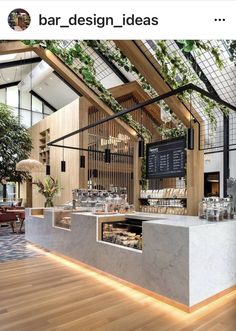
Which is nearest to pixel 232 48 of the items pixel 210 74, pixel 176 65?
pixel 176 65

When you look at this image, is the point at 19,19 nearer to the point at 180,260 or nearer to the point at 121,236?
the point at 180,260

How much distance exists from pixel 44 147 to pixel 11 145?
1544 mm

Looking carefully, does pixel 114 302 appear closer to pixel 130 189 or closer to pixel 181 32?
pixel 181 32

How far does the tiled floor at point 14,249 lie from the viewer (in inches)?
212

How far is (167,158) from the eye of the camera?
504 centimetres

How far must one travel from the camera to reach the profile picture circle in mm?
1845

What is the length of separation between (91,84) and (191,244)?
459 cm

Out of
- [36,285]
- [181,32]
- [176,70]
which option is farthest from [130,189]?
[181,32]

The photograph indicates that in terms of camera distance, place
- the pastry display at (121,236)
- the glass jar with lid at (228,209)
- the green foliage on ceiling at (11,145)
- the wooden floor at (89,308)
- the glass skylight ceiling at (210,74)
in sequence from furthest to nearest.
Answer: the green foliage on ceiling at (11,145), the glass skylight ceiling at (210,74), the pastry display at (121,236), the glass jar with lid at (228,209), the wooden floor at (89,308)

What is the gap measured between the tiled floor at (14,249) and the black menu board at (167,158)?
2.81 metres

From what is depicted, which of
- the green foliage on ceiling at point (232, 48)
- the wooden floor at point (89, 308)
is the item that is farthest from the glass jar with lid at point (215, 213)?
the green foliage on ceiling at point (232, 48)

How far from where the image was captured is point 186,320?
269cm

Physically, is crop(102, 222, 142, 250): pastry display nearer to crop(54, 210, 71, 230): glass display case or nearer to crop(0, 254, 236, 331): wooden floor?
crop(0, 254, 236, 331): wooden floor

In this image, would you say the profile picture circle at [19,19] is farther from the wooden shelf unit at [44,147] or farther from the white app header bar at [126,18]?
the wooden shelf unit at [44,147]
